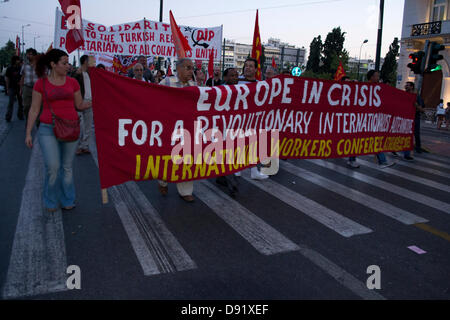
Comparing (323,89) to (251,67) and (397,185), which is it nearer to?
(251,67)

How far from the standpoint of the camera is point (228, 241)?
13.5 feet

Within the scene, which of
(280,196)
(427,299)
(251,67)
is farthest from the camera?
(251,67)

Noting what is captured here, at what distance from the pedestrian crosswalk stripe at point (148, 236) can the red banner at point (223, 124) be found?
52cm

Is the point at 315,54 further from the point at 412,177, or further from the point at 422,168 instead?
the point at 412,177

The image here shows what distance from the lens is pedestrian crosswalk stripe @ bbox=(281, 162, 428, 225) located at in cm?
513

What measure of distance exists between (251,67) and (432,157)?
6646 millimetres

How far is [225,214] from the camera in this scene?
16.4ft

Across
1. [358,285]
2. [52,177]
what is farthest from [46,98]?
[358,285]

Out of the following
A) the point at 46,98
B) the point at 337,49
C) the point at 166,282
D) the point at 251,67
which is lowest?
the point at 166,282

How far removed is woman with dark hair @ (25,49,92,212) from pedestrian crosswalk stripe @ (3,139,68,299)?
1.05 ft

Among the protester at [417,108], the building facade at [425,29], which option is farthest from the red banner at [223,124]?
the building facade at [425,29]

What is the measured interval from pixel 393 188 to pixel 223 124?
352cm

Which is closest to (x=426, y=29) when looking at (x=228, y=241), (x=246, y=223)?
(x=246, y=223)

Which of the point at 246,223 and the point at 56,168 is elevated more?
the point at 56,168
